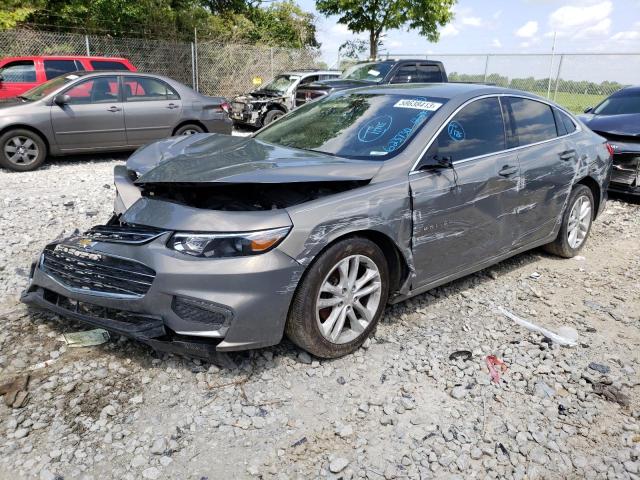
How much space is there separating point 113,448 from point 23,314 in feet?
5.33

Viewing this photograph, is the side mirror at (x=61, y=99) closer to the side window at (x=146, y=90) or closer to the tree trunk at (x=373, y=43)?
the side window at (x=146, y=90)

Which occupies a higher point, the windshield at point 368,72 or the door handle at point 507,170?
the windshield at point 368,72

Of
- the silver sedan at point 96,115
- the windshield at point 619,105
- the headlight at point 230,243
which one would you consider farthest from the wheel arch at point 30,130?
the windshield at point 619,105

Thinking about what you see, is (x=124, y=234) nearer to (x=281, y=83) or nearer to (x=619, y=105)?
(x=619, y=105)

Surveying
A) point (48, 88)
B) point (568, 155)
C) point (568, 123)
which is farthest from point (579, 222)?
point (48, 88)

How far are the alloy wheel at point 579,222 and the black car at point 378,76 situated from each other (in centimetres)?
708

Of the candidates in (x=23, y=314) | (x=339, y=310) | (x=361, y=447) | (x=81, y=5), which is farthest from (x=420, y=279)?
(x=81, y=5)

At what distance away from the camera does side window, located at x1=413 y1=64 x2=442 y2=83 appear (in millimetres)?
12423

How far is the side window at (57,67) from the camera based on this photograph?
36.0ft

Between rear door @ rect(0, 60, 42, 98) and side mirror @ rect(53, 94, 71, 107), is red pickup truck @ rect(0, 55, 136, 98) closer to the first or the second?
rear door @ rect(0, 60, 42, 98)

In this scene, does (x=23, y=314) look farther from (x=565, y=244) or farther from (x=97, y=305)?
(x=565, y=244)

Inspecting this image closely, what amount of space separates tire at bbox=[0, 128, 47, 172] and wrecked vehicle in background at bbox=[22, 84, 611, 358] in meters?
4.82

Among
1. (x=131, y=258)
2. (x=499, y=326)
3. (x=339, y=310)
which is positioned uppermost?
(x=131, y=258)

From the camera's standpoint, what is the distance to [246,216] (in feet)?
9.37
